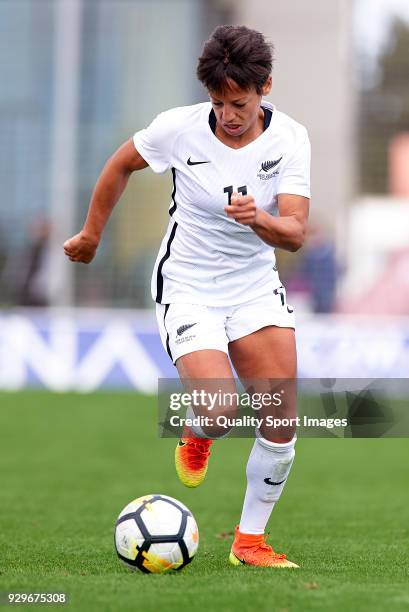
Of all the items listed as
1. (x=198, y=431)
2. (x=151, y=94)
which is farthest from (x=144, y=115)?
(x=198, y=431)

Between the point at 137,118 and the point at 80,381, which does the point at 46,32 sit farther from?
the point at 80,381

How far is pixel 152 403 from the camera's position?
1605 centimetres

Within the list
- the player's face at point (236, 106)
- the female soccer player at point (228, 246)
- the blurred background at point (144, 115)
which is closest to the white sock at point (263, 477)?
the female soccer player at point (228, 246)

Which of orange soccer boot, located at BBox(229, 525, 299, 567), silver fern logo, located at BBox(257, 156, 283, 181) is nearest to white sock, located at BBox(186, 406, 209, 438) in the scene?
orange soccer boot, located at BBox(229, 525, 299, 567)

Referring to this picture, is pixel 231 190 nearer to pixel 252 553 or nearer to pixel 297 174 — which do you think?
pixel 297 174

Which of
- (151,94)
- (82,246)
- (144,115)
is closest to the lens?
(82,246)

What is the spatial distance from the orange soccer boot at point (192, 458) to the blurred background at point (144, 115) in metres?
11.9

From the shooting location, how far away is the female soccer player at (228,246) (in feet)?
18.8

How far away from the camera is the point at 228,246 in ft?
19.4

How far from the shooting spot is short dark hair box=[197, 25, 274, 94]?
211 inches

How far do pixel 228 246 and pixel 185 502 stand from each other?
3.51 m

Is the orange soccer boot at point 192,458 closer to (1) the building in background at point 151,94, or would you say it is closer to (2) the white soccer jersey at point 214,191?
(2) the white soccer jersey at point 214,191

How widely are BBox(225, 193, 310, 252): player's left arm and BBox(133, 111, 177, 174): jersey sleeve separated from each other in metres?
0.60

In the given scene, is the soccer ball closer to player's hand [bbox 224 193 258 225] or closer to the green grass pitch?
the green grass pitch
